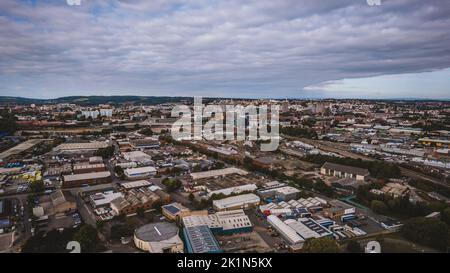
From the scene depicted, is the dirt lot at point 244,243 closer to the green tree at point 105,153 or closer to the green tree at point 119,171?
the green tree at point 119,171

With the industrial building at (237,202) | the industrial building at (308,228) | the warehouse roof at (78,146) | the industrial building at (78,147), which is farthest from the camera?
the warehouse roof at (78,146)

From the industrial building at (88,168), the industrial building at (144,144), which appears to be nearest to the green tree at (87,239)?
the industrial building at (88,168)

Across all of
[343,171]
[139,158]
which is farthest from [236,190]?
[139,158]

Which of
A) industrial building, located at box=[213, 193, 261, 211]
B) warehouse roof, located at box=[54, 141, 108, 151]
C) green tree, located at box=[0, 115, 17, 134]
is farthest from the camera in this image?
green tree, located at box=[0, 115, 17, 134]

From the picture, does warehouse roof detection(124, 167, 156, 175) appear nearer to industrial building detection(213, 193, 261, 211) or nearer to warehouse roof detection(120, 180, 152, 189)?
warehouse roof detection(120, 180, 152, 189)

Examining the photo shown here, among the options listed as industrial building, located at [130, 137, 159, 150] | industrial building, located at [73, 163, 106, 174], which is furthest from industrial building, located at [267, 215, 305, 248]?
industrial building, located at [130, 137, 159, 150]

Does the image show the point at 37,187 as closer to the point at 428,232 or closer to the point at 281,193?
the point at 281,193
